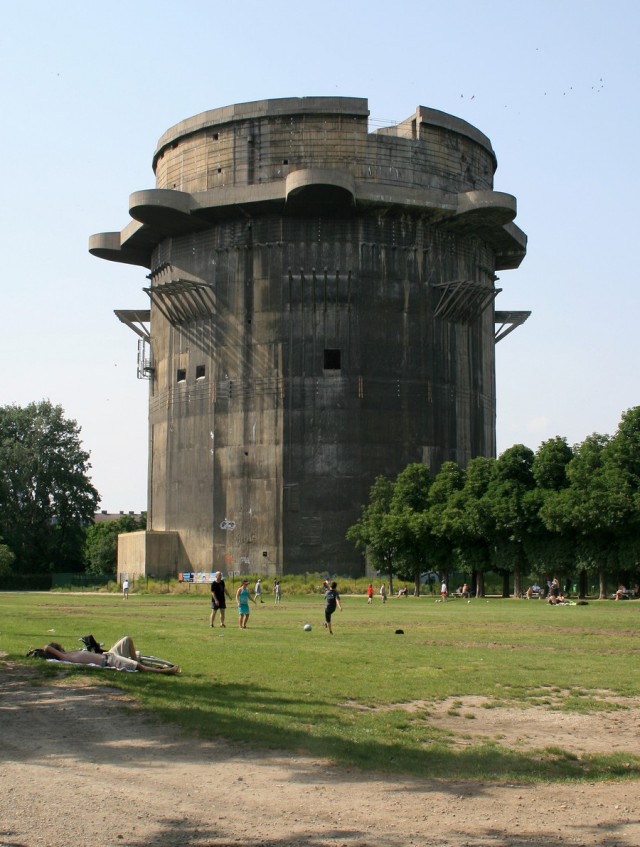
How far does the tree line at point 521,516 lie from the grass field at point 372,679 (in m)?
17.5

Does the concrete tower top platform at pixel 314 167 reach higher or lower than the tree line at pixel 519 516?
higher

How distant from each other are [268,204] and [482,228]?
14.9 metres

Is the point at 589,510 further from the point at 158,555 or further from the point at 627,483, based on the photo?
the point at 158,555

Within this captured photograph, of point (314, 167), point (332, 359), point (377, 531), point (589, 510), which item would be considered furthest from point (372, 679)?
point (314, 167)

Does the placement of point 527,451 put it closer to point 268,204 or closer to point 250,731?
point 268,204

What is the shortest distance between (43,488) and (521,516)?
57.5 m

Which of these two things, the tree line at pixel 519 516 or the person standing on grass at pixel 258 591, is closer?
the tree line at pixel 519 516

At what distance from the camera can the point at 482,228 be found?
75000 mm

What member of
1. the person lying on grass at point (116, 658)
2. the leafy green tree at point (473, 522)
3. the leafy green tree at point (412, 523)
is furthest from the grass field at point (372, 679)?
the leafy green tree at point (412, 523)

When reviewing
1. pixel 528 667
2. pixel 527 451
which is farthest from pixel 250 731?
pixel 527 451

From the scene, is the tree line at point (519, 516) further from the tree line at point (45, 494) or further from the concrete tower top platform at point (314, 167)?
the tree line at point (45, 494)

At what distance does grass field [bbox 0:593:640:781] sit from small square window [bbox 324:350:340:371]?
38943mm

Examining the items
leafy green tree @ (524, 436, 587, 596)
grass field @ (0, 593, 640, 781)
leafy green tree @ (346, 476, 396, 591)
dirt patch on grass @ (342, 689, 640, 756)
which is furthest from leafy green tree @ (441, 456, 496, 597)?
dirt patch on grass @ (342, 689, 640, 756)

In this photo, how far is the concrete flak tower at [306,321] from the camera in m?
69.4
